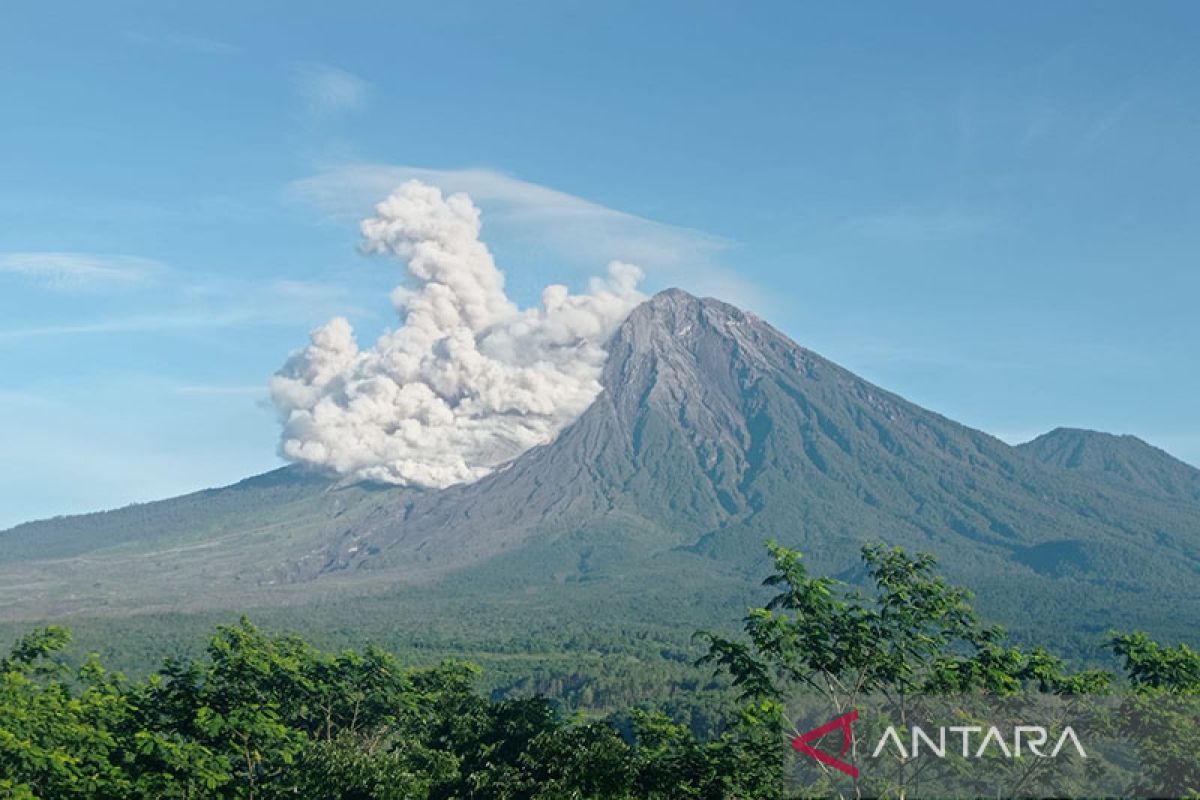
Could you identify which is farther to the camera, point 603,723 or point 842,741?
point 603,723

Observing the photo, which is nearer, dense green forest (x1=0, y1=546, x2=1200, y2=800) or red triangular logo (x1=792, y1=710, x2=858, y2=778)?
red triangular logo (x1=792, y1=710, x2=858, y2=778)

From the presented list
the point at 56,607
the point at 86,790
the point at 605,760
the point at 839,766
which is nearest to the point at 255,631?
the point at 86,790

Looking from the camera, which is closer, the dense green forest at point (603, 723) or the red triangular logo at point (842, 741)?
the red triangular logo at point (842, 741)

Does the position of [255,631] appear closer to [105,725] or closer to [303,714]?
[303,714]
